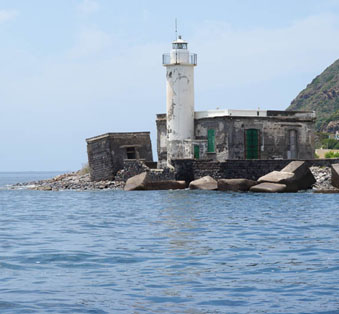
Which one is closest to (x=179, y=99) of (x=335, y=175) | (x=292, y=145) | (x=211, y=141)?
(x=211, y=141)

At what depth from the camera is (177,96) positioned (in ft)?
119

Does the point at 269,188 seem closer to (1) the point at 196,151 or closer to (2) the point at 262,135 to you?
(2) the point at 262,135

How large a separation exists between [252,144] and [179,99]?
4736 millimetres

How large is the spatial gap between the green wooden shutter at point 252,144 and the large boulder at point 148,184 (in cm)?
439

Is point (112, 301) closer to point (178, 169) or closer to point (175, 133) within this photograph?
point (178, 169)

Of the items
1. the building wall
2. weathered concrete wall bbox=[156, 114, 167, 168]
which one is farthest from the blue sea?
weathered concrete wall bbox=[156, 114, 167, 168]

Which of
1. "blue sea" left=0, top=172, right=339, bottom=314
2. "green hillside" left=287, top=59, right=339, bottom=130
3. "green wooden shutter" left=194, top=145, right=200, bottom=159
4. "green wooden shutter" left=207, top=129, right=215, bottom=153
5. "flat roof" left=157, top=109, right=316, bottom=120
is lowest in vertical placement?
"blue sea" left=0, top=172, right=339, bottom=314

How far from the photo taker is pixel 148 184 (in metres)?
34.2

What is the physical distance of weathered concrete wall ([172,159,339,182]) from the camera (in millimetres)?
31484

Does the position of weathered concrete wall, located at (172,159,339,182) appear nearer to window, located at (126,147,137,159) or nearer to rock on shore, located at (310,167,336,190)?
rock on shore, located at (310,167,336,190)

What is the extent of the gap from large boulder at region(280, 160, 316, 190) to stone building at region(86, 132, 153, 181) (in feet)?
35.3

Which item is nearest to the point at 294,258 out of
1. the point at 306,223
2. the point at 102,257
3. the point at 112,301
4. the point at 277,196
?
the point at 102,257

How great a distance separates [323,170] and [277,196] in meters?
4.87

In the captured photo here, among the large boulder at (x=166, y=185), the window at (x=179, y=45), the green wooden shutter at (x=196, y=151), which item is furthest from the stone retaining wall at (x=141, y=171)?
the window at (x=179, y=45)
